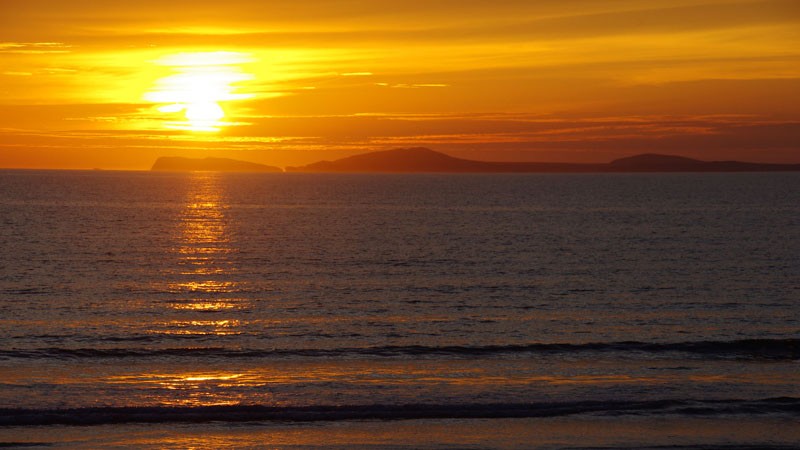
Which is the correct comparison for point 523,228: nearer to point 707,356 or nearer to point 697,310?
point 697,310

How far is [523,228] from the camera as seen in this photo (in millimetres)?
85250

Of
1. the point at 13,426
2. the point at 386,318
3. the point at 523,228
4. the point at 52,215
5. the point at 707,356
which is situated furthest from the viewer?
the point at 52,215

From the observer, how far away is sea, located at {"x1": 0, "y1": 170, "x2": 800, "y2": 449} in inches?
770

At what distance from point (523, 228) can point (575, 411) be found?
214ft

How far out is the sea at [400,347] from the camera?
19.6 meters

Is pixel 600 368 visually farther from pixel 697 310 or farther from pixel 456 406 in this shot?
pixel 697 310

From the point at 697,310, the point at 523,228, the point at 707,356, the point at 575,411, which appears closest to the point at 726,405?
the point at 575,411

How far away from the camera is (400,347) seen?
92.0 ft

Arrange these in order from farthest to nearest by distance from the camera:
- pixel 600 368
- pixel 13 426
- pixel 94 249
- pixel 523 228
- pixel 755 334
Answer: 1. pixel 523 228
2. pixel 94 249
3. pixel 755 334
4. pixel 600 368
5. pixel 13 426

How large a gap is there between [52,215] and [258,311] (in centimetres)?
7541

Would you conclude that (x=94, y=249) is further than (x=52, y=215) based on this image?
No

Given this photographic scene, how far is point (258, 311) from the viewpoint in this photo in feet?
115

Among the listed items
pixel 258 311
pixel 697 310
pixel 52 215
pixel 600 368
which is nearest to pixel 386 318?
pixel 258 311

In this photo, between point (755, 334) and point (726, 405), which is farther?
point (755, 334)
